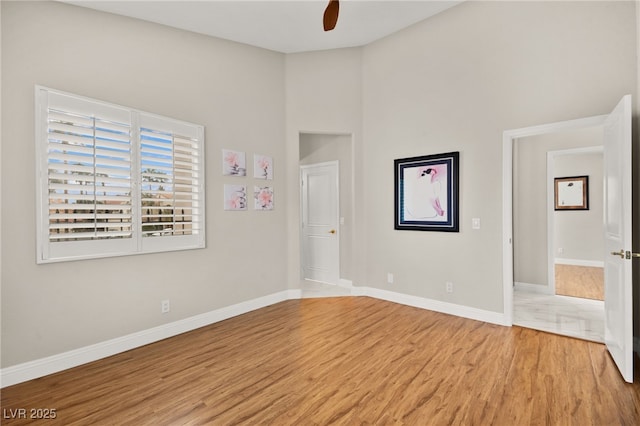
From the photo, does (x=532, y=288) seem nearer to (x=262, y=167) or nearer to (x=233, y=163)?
(x=262, y=167)

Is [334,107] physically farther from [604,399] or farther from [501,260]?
[604,399]

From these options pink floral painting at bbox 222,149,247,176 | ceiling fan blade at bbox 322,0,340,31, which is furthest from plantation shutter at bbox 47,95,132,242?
ceiling fan blade at bbox 322,0,340,31

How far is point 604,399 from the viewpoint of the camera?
2312 millimetres

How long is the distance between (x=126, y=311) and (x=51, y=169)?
1468 mm

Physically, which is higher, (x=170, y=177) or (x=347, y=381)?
(x=170, y=177)

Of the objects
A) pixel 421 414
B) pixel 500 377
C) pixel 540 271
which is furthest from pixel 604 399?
pixel 540 271

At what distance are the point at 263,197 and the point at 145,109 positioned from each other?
1819 millimetres

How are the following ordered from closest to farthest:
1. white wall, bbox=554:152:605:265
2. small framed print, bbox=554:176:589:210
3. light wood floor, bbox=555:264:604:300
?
light wood floor, bbox=555:264:604:300
white wall, bbox=554:152:605:265
small framed print, bbox=554:176:589:210

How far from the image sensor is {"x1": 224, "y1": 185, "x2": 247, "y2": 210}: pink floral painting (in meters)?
4.19

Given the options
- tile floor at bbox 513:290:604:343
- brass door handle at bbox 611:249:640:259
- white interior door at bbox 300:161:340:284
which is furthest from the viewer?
white interior door at bbox 300:161:340:284

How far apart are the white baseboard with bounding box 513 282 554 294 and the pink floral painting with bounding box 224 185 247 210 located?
15.1ft

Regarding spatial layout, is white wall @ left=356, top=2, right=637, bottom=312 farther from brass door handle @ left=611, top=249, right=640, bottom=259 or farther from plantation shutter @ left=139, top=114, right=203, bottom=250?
plantation shutter @ left=139, top=114, right=203, bottom=250

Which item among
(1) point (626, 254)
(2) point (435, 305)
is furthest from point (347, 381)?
(1) point (626, 254)

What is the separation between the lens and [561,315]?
13.4ft
